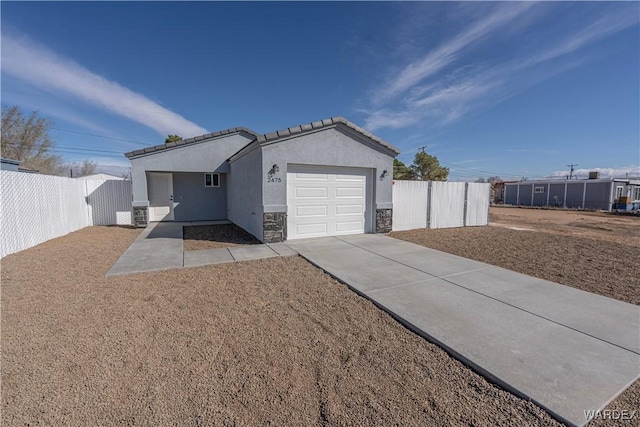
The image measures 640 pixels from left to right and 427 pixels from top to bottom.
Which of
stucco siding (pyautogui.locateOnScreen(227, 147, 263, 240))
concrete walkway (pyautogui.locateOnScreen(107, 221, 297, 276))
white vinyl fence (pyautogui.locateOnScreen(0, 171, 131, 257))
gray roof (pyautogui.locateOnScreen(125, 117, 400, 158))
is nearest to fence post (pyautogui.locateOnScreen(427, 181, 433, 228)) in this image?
gray roof (pyautogui.locateOnScreen(125, 117, 400, 158))

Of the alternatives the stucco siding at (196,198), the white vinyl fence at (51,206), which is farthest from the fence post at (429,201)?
the white vinyl fence at (51,206)

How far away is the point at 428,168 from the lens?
1155 inches

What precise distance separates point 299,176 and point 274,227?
6.21 ft

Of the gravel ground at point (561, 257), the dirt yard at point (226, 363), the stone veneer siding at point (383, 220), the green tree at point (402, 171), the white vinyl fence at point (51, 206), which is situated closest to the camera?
the dirt yard at point (226, 363)

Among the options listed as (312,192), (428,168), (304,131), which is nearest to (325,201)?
(312,192)

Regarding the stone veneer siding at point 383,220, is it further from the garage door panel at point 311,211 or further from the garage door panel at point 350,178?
the garage door panel at point 311,211

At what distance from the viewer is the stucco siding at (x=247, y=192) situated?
Result: 343 inches

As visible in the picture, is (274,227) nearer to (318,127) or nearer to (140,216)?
(318,127)

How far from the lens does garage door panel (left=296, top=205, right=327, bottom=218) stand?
8.91 meters

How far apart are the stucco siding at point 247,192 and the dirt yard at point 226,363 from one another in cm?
439

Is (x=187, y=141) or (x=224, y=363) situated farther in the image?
(x=187, y=141)

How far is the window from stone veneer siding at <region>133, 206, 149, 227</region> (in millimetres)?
3277

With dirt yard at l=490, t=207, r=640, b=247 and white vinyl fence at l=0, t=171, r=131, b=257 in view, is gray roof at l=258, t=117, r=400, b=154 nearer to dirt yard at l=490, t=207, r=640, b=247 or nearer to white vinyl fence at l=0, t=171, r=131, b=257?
white vinyl fence at l=0, t=171, r=131, b=257

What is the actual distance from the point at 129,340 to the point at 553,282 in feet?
23.1
